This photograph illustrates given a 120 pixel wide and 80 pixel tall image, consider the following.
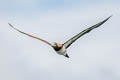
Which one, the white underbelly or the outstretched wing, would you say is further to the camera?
the outstretched wing

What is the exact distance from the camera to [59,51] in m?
14.3

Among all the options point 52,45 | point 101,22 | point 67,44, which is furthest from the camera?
point 101,22

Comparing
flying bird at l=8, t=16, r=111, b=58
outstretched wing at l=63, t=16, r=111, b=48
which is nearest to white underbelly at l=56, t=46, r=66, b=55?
flying bird at l=8, t=16, r=111, b=58

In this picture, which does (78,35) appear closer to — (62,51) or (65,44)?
(65,44)

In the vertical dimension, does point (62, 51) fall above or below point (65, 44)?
above

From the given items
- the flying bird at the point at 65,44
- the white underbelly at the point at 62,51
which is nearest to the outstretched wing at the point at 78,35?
the flying bird at the point at 65,44

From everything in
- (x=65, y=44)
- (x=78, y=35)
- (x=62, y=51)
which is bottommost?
(x=65, y=44)

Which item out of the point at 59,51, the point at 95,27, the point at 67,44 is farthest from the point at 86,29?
the point at 59,51

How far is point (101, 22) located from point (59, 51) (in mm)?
5339

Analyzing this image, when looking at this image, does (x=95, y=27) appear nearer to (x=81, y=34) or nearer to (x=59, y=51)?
(x=81, y=34)

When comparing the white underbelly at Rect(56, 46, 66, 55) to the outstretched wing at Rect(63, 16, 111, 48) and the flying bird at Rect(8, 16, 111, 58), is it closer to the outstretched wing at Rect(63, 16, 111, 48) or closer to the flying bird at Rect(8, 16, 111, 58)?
the flying bird at Rect(8, 16, 111, 58)

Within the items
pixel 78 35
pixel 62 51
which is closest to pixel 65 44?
pixel 62 51

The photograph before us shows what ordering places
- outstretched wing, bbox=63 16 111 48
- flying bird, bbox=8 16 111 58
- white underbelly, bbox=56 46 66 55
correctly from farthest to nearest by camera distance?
outstretched wing, bbox=63 16 111 48, white underbelly, bbox=56 46 66 55, flying bird, bbox=8 16 111 58

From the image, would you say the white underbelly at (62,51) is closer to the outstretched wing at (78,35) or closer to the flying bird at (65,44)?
the flying bird at (65,44)
